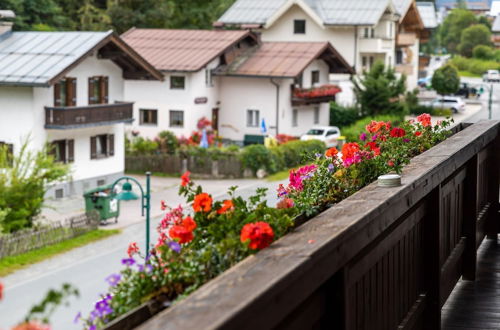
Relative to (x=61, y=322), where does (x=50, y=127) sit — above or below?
above

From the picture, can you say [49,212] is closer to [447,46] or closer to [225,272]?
[225,272]

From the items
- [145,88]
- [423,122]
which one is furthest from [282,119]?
[423,122]

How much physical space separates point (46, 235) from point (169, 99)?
20.6m

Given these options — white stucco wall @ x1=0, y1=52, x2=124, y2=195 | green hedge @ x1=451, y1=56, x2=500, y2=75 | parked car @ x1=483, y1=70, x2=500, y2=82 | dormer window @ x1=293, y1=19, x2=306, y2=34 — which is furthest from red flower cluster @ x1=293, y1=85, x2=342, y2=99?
white stucco wall @ x1=0, y1=52, x2=124, y2=195

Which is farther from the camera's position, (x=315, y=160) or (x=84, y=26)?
(x=84, y=26)

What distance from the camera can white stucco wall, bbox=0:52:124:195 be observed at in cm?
3547

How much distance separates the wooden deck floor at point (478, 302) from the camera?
271 inches

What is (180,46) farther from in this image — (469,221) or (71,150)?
(469,221)

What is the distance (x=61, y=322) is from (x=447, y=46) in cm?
8052

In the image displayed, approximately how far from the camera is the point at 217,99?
51250 mm

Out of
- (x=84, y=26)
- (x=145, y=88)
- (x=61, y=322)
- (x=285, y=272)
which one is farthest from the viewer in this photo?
(x=84, y=26)

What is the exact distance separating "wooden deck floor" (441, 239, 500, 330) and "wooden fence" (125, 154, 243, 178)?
35.1 m

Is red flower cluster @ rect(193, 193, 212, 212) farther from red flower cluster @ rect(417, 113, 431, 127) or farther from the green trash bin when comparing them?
the green trash bin

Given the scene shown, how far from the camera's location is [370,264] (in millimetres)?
4762
